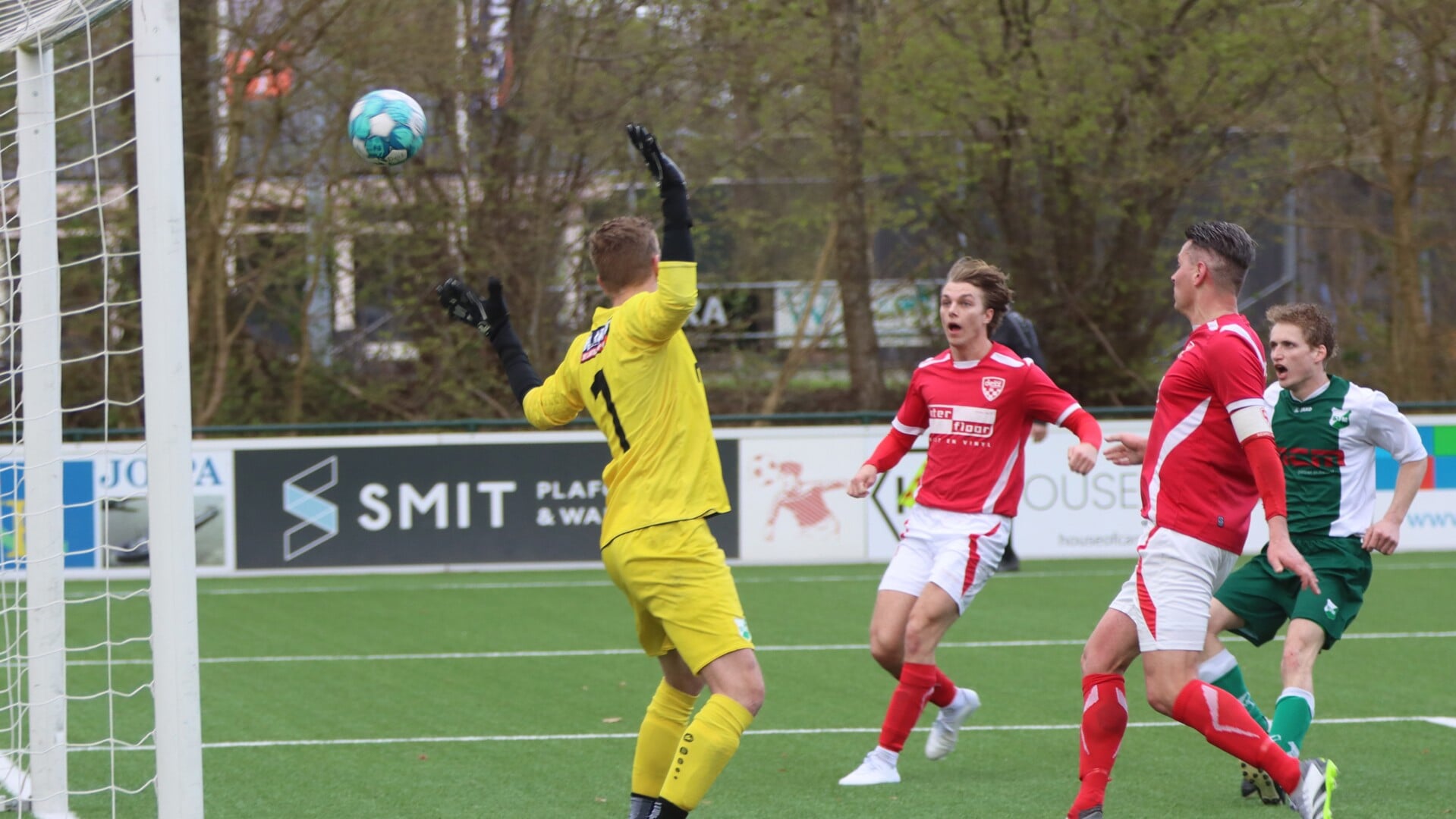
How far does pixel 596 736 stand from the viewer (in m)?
6.64

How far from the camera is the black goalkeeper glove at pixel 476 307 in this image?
16.0 ft

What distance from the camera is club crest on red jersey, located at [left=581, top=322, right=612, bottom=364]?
4473mm

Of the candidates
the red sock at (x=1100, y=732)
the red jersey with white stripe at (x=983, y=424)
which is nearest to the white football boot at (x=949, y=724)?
the red jersey with white stripe at (x=983, y=424)

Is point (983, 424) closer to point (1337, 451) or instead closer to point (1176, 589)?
point (1337, 451)

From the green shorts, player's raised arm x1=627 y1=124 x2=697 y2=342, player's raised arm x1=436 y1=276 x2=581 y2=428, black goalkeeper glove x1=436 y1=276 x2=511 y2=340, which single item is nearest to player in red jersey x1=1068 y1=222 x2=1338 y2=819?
the green shorts

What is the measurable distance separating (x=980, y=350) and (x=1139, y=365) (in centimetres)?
1329

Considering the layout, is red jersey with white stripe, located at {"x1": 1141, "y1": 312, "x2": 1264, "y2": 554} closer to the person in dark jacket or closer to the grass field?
the grass field

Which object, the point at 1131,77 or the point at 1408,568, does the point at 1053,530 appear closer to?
the point at 1408,568

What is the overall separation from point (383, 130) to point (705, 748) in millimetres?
2469

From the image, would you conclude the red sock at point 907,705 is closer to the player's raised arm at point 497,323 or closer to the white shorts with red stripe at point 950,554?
the white shorts with red stripe at point 950,554

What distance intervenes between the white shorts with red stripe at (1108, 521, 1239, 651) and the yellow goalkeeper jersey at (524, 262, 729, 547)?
4.14 ft

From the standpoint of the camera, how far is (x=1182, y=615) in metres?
4.37

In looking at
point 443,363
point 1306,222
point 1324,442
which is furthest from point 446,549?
point 1306,222

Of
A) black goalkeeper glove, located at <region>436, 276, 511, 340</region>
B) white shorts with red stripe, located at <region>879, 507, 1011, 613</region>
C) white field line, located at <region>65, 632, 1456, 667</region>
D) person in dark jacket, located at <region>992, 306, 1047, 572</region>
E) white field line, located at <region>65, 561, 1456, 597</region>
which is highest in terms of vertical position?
black goalkeeper glove, located at <region>436, 276, 511, 340</region>
